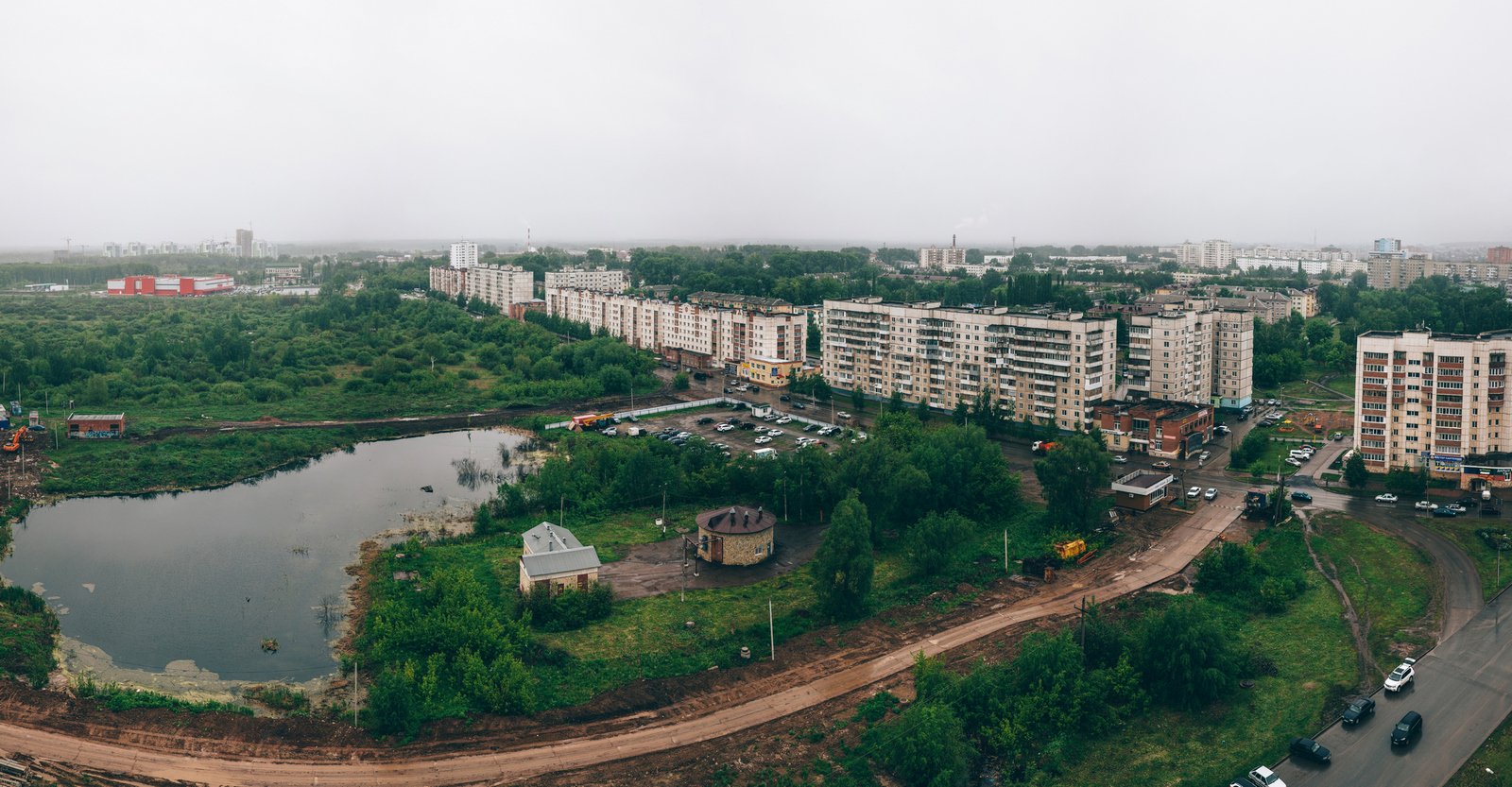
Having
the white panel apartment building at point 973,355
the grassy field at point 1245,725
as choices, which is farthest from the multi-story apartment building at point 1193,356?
the grassy field at point 1245,725

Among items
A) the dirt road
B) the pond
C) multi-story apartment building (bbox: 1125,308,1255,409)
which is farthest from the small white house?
multi-story apartment building (bbox: 1125,308,1255,409)

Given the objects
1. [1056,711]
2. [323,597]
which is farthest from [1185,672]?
[323,597]

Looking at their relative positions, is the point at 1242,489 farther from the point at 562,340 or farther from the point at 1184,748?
the point at 562,340

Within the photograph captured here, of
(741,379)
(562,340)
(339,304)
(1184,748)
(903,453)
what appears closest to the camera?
(1184,748)

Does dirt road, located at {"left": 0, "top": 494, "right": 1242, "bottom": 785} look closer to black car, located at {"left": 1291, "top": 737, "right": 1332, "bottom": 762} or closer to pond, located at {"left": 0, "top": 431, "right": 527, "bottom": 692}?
pond, located at {"left": 0, "top": 431, "right": 527, "bottom": 692}

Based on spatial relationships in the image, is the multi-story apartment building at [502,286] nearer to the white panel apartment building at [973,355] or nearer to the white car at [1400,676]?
the white panel apartment building at [973,355]

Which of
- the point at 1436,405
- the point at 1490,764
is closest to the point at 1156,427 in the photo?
the point at 1436,405
